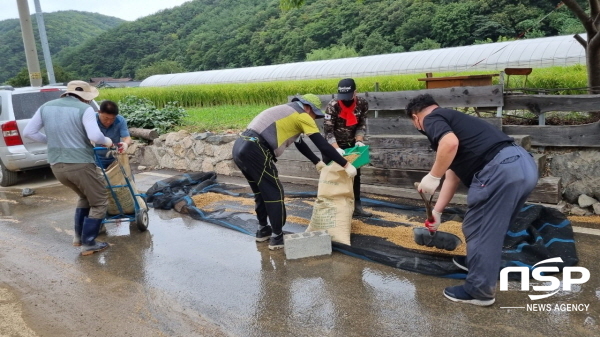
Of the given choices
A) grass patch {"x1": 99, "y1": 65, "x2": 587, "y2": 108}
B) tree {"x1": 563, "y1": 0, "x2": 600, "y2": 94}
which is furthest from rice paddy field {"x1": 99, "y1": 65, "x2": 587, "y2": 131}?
tree {"x1": 563, "y1": 0, "x2": 600, "y2": 94}

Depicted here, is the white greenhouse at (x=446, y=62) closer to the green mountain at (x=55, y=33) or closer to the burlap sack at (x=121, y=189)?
the burlap sack at (x=121, y=189)

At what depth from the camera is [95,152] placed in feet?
18.0

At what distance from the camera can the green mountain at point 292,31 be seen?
1453 inches

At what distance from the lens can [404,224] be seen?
5355mm

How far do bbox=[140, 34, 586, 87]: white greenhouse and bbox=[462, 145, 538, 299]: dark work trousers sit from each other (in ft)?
40.6

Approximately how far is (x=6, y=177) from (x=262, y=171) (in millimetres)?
7082

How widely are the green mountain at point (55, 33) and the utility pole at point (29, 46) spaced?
148 feet

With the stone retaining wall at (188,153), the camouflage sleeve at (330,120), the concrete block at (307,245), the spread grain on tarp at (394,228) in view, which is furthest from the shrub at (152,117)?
the concrete block at (307,245)

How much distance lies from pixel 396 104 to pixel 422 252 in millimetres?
3024

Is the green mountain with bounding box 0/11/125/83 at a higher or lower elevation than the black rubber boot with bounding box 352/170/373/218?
higher

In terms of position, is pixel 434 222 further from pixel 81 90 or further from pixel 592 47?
pixel 592 47

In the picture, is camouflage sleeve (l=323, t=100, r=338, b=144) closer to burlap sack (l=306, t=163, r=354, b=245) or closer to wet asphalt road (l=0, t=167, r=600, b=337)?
burlap sack (l=306, t=163, r=354, b=245)

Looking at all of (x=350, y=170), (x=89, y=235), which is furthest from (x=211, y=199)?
(x=350, y=170)

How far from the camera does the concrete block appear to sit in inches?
182
